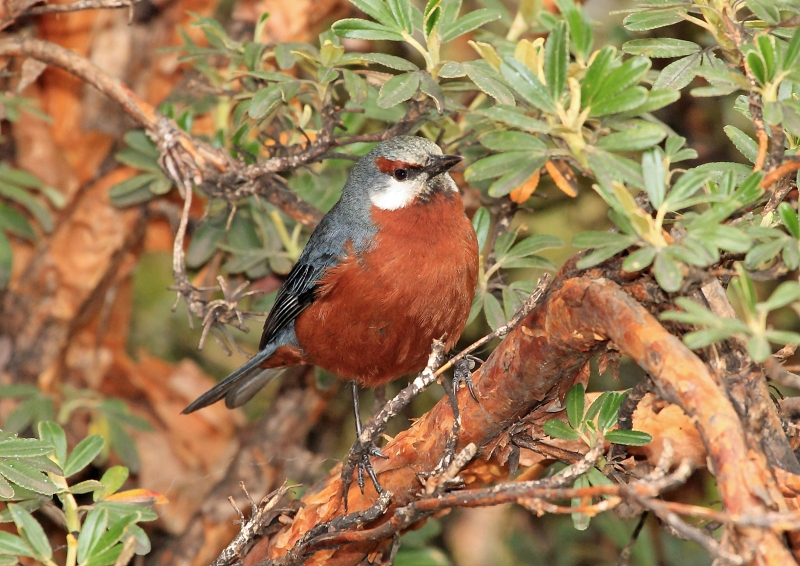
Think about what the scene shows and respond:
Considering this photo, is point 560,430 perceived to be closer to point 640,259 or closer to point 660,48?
point 640,259

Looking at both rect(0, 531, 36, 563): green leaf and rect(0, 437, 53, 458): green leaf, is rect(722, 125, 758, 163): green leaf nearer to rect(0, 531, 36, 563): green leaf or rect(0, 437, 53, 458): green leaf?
rect(0, 437, 53, 458): green leaf

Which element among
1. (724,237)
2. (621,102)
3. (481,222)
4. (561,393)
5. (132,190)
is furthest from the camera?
(132,190)

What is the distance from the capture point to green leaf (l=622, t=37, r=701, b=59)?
8.32 ft

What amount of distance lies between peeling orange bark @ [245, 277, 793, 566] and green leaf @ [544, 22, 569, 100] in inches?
19.6

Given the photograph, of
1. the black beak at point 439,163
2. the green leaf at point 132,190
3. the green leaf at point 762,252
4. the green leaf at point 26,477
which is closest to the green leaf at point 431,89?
the black beak at point 439,163

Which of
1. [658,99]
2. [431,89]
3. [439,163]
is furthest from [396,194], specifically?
[658,99]

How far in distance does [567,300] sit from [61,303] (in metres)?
3.43

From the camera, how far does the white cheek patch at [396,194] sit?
12.5 feet

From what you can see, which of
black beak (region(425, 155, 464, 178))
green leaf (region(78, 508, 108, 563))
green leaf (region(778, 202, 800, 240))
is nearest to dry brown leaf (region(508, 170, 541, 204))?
black beak (region(425, 155, 464, 178))

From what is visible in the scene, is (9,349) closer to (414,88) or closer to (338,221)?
(338,221)

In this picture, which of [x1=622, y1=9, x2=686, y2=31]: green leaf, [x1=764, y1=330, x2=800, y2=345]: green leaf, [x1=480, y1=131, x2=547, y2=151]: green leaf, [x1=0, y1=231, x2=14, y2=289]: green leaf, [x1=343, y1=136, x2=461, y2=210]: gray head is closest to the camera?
[x1=764, y1=330, x2=800, y2=345]: green leaf

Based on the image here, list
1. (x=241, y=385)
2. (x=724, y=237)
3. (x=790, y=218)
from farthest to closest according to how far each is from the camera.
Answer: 1. (x=241, y=385)
2. (x=790, y=218)
3. (x=724, y=237)

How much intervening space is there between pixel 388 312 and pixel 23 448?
158 centimetres

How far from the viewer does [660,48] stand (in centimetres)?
255
